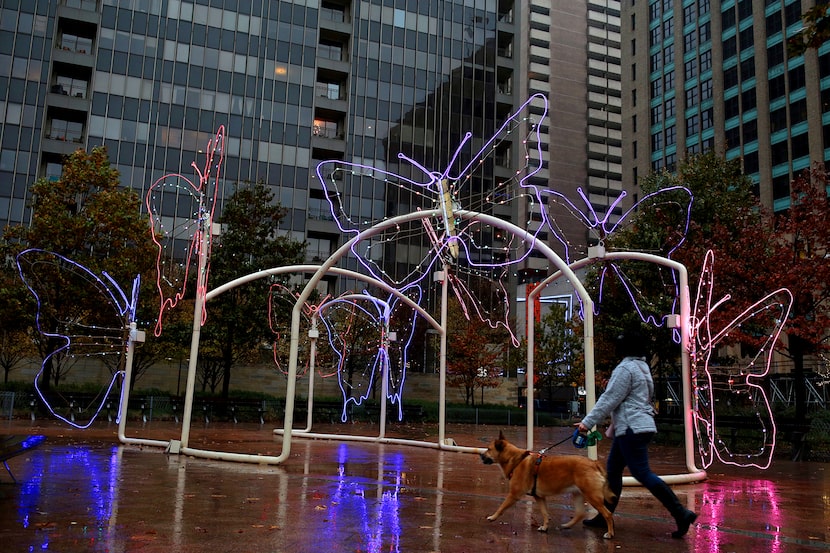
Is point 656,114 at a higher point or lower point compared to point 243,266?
higher

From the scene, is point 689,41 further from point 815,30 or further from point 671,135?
point 815,30

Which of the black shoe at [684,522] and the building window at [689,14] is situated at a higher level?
the building window at [689,14]

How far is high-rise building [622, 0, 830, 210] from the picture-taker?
55469 mm

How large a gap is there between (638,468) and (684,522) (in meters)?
0.59

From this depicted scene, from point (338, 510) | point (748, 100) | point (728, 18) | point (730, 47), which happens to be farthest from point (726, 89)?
point (338, 510)

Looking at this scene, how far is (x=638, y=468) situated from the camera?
6.59 meters

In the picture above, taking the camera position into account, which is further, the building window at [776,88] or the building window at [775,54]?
the building window at [775,54]

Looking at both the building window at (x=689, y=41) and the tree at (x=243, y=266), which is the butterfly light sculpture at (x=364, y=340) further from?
the building window at (x=689, y=41)

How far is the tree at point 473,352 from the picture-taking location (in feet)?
133

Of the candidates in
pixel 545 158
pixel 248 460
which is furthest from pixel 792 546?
pixel 545 158

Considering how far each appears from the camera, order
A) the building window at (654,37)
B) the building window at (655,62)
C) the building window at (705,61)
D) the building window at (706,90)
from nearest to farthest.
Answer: the building window at (706,90) < the building window at (705,61) < the building window at (655,62) < the building window at (654,37)

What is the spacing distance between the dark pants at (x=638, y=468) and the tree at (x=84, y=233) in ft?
77.1

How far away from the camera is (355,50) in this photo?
58531mm

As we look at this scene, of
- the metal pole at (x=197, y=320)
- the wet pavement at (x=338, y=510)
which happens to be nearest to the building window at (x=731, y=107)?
the wet pavement at (x=338, y=510)
